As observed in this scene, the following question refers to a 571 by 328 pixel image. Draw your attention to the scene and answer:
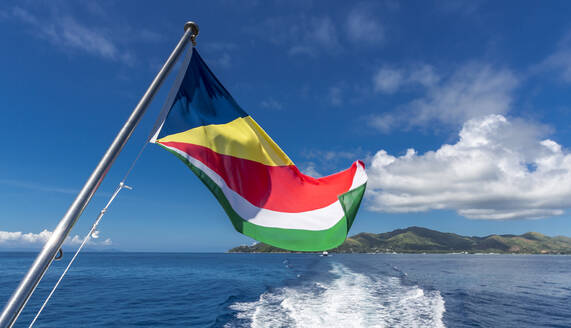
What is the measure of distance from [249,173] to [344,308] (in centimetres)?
2172

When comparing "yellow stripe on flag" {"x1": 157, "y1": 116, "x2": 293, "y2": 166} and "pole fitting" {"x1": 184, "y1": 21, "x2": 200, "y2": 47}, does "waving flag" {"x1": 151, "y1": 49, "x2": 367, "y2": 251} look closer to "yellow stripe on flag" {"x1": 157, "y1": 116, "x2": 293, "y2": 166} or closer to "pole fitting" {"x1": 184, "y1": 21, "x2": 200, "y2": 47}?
"yellow stripe on flag" {"x1": 157, "y1": 116, "x2": 293, "y2": 166}

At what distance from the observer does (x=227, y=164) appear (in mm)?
6090

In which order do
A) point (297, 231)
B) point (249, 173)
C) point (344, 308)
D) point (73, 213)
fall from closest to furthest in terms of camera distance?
point (73, 213), point (297, 231), point (249, 173), point (344, 308)

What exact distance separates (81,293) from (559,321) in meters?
46.2

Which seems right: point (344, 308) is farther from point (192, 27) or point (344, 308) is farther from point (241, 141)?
point (192, 27)

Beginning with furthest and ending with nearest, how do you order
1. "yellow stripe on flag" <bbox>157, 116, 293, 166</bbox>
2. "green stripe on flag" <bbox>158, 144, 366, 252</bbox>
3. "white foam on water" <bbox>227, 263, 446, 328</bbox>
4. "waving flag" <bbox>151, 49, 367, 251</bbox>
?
"white foam on water" <bbox>227, 263, 446, 328</bbox>
"yellow stripe on flag" <bbox>157, 116, 293, 166</bbox>
"waving flag" <bbox>151, 49, 367, 251</bbox>
"green stripe on flag" <bbox>158, 144, 366, 252</bbox>

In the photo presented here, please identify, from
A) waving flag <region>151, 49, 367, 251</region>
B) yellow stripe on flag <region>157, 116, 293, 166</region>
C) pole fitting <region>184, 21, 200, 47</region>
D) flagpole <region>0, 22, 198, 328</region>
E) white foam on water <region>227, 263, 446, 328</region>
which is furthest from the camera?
white foam on water <region>227, 263, 446, 328</region>

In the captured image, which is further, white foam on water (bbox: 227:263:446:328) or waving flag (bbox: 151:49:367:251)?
white foam on water (bbox: 227:263:446:328)

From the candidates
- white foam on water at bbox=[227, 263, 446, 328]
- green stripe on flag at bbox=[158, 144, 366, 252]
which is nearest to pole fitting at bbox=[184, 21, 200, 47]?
green stripe on flag at bbox=[158, 144, 366, 252]

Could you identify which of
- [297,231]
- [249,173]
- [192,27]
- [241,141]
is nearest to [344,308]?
[297,231]

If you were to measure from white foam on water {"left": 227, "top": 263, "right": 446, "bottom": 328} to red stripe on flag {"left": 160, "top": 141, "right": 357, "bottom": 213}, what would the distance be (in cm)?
1594

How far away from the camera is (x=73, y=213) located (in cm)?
302

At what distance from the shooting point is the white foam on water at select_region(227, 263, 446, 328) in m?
19.7

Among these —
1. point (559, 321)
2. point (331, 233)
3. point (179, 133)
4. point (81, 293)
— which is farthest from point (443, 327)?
point (81, 293)
